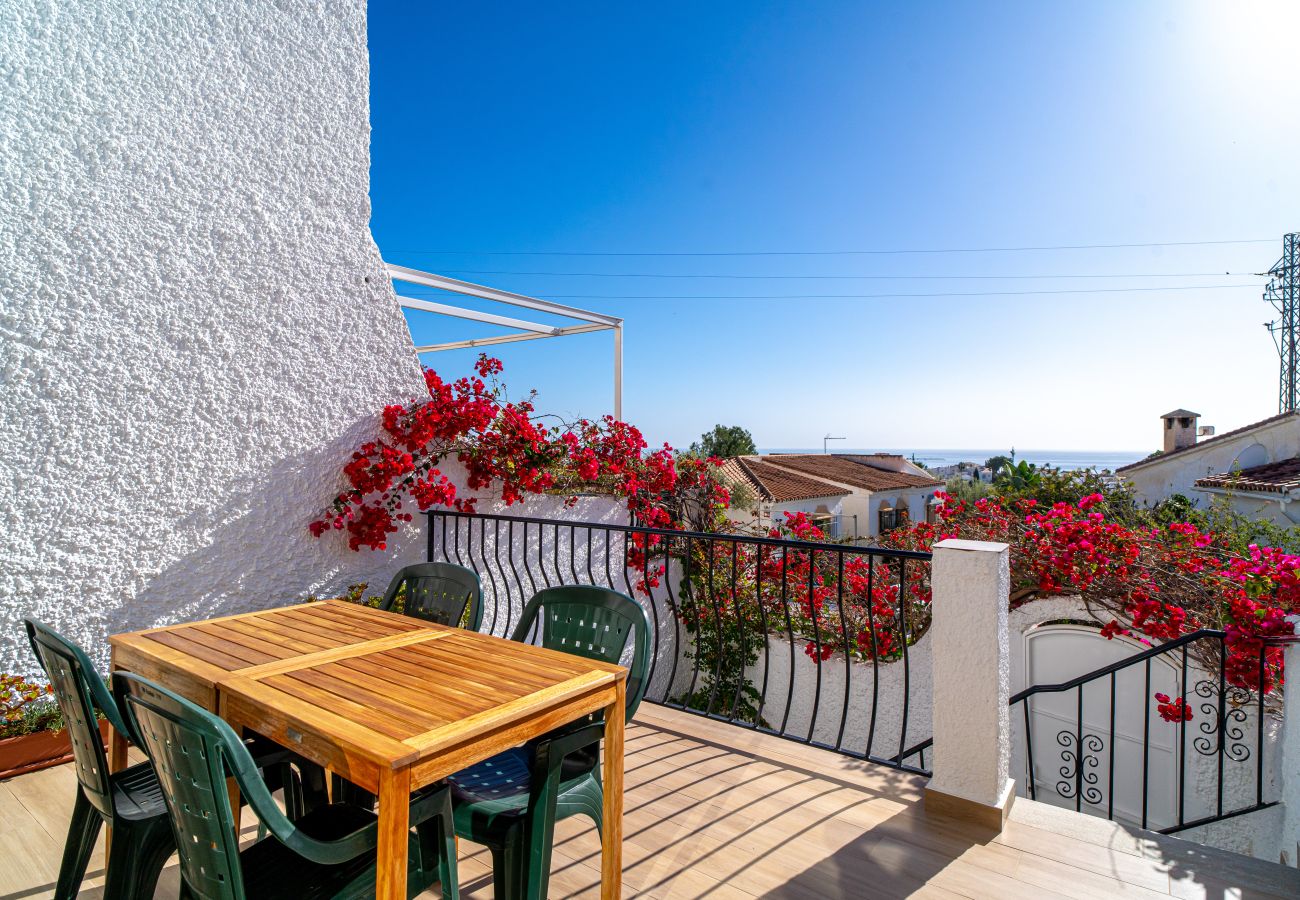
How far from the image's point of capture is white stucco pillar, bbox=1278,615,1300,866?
2564 millimetres

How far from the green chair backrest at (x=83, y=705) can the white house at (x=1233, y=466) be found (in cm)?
1089

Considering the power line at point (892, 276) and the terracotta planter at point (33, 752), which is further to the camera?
the power line at point (892, 276)

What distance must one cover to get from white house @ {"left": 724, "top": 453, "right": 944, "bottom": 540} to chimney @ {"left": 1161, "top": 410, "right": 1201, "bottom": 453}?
6.77 meters

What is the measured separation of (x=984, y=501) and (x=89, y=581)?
610 cm

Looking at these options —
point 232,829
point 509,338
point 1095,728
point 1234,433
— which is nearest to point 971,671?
point 232,829

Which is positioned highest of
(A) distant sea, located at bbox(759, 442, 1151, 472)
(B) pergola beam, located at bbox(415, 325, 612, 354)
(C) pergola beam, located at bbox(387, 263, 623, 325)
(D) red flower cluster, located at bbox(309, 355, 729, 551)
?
(C) pergola beam, located at bbox(387, 263, 623, 325)

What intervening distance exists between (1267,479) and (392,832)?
1374 cm

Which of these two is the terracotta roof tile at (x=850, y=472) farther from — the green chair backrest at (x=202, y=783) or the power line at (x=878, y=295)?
the green chair backrest at (x=202, y=783)

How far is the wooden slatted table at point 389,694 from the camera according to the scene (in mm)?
1261

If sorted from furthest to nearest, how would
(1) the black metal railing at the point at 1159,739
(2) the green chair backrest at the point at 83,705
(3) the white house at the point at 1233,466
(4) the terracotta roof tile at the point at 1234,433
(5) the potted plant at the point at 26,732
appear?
(4) the terracotta roof tile at the point at 1234,433
(3) the white house at the point at 1233,466
(1) the black metal railing at the point at 1159,739
(5) the potted plant at the point at 26,732
(2) the green chair backrest at the point at 83,705

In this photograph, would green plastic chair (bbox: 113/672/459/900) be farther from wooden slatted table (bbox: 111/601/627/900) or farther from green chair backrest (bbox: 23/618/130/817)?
green chair backrest (bbox: 23/618/130/817)

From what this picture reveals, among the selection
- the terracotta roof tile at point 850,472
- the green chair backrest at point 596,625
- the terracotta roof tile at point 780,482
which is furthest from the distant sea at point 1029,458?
the green chair backrest at point 596,625

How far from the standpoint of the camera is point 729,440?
3238 centimetres

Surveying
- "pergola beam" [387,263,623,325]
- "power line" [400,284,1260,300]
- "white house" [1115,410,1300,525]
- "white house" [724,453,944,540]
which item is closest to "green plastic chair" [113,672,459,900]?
"pergola beam" [387,263,623,325]
